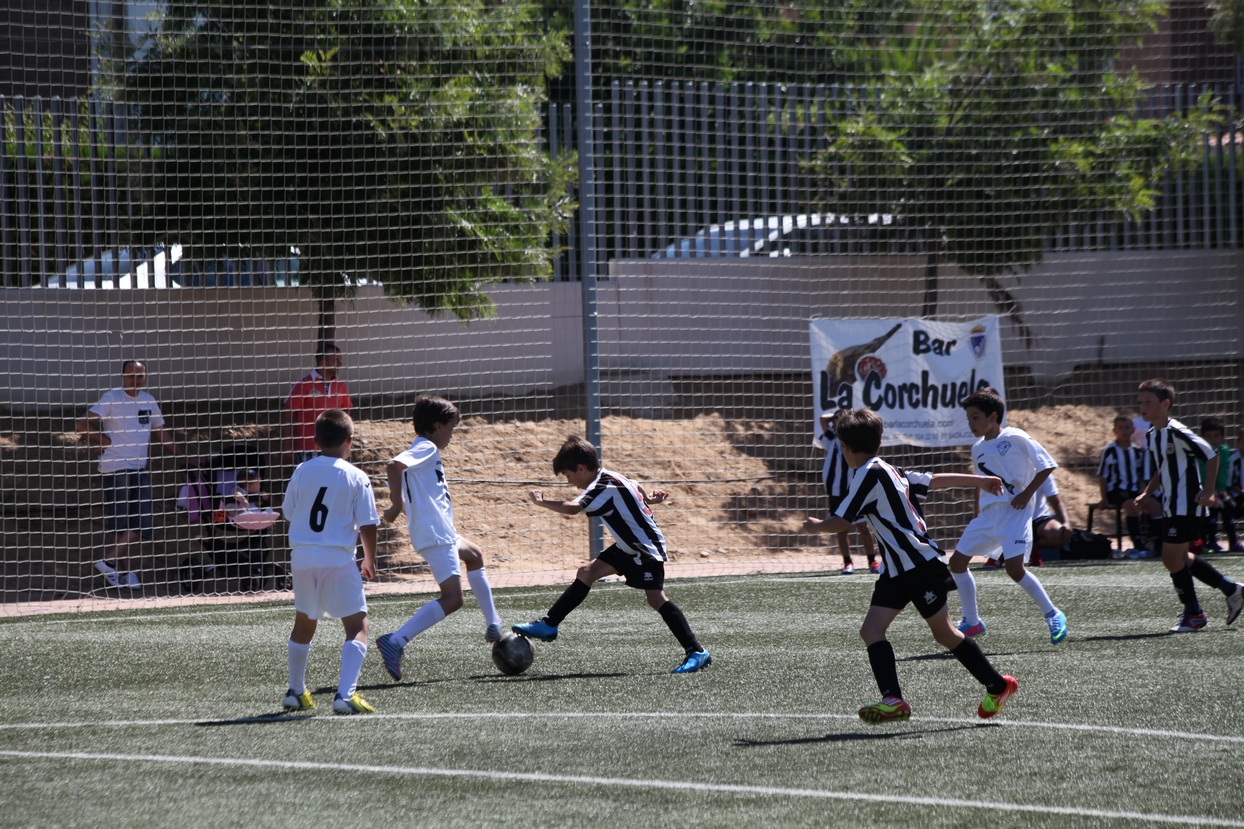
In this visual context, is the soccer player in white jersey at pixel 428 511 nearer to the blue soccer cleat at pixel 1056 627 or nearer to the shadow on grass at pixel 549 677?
the shadow on grass at pixel 549 677

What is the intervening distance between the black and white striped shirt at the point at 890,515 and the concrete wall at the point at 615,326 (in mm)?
8345

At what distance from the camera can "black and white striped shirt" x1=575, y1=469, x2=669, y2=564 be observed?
678cm

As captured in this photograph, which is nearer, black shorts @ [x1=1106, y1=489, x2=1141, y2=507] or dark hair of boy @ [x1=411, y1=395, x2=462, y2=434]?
dark hair of boy @ [x1=411, y1=395, x2=462, y2=434]

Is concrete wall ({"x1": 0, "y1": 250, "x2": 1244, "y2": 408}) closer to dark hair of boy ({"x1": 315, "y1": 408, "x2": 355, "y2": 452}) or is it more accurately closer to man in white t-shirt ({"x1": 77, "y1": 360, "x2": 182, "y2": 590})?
man in white t-shirt ({"x1": 77, "y1": 360, "x2": 182, "y2": 590})

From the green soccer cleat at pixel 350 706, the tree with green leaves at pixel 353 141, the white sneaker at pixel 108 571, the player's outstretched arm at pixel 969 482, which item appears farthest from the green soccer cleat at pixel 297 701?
the tree with green leaves at pixel 353 141

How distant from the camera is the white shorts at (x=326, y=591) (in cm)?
570

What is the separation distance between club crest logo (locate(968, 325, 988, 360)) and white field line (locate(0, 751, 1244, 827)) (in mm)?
10178

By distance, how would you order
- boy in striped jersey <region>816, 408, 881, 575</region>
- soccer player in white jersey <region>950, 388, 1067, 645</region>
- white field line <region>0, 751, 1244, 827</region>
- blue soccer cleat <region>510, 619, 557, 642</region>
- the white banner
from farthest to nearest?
1. the white banner
2. boy in striped jersey <region>816, 408, 881, 575</region>
3. soccer player in white jersey <region>950, 388, 1067, 645</region>
4. blue soccer cleat <region>510, 619, 557, 642</region>
5. white field line <region>0, 751, 1244, 827</region>

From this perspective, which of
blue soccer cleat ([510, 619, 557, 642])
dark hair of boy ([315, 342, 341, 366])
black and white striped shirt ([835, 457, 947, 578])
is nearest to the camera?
black and white striped shirt ([835, 457, 947, 578])

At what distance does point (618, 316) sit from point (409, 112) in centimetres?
324

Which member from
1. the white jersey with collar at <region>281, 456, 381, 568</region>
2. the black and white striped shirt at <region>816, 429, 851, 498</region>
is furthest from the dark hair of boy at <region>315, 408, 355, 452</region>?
the black and white striped shirt at <region>816, 429, 851, 498</region>

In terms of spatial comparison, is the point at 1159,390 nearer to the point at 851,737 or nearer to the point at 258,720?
Result: the point at 851,737

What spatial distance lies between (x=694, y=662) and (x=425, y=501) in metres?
1.61

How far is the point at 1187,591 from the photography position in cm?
774
